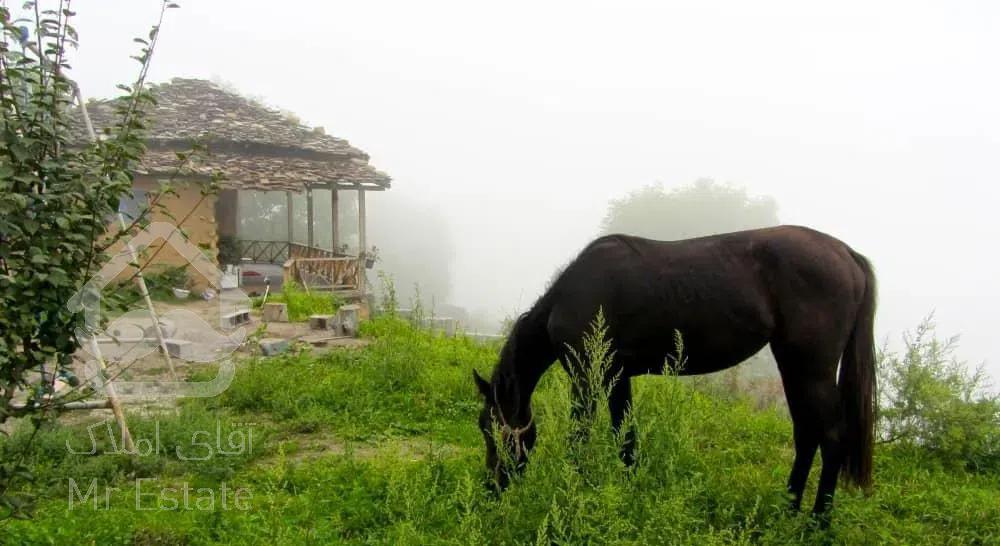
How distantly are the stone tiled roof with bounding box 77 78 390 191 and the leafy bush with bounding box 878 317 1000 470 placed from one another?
12771 mm

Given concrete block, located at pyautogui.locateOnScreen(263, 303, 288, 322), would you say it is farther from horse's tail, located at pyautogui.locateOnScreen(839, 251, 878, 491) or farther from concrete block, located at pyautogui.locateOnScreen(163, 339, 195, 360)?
horse's tail, located at pyautogui.locateOnScreen(839, 251, 878, 491)

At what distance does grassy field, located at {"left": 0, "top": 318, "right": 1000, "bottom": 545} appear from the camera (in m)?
3.35

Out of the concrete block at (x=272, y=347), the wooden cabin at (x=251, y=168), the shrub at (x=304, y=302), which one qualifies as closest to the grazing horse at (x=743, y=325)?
the concrete block at (x=272, y=347)

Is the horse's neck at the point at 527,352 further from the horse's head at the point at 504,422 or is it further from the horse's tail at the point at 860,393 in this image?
the horse's tail at the point at 860,393

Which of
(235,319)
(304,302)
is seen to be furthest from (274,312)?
(235,319)

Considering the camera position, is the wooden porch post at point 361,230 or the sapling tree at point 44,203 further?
the wooden porch post at point 361,230

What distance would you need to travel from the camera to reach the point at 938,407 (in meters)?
5.37

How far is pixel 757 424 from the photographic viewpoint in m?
6.18

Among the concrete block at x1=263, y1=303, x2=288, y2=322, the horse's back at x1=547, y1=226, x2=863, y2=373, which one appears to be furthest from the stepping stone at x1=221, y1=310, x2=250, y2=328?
the horse's back at x1=547, y1=226, x2=863, y2=373

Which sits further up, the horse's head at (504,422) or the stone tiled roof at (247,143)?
the stone tiled roof at (247,143)

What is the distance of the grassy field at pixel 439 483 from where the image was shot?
335 cm

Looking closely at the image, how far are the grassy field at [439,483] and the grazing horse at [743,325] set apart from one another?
273mm

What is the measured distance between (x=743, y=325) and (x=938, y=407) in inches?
98.7

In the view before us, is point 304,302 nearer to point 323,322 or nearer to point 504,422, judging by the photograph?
point 323,322
